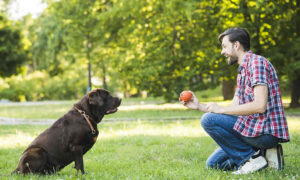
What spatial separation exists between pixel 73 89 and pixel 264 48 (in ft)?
102

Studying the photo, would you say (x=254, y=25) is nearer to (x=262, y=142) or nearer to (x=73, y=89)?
(x=262, y=142)

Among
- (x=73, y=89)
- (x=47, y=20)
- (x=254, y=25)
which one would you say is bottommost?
(x=73, y=89)

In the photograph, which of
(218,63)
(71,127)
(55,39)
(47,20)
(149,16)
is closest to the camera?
(71,127)

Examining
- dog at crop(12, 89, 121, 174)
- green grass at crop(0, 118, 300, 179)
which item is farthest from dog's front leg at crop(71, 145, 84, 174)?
green grass at crop(0, 118, 300, 179)

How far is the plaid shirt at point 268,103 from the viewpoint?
3.98 m

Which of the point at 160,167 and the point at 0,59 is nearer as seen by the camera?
the point at 160,167

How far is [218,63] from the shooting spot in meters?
15.8

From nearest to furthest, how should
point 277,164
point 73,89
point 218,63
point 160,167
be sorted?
1. point 277,164
2. point 160,167
3. point 218,63
4. point 73,89

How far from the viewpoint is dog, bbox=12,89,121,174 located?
4527 millimetres

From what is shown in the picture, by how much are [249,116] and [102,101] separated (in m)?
2.16

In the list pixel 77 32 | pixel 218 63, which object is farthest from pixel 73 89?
pixel 218 63

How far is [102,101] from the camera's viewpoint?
507 cm

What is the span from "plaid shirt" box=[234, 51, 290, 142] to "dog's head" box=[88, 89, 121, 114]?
2114 millimetres

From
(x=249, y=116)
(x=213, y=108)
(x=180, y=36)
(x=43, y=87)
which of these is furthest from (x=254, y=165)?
(x=43, y=87)
